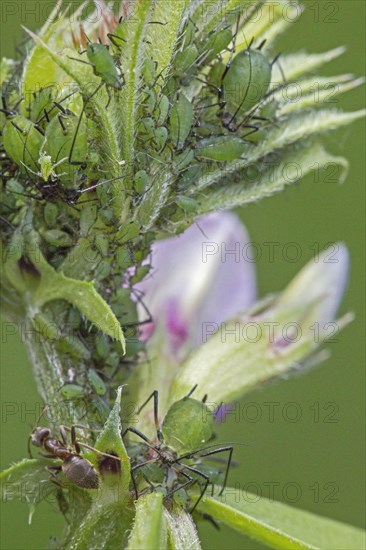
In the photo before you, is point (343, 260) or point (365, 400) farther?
point (365, 400)

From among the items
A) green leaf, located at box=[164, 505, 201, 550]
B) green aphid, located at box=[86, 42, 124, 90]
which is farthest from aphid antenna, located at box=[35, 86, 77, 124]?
green leaf, located at box=[164, 505, 201, 550]

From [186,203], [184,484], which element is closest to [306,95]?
[186,203]

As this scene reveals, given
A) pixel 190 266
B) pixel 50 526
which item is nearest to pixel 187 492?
pixel 190 266

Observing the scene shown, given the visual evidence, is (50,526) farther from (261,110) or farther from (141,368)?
(261,110)

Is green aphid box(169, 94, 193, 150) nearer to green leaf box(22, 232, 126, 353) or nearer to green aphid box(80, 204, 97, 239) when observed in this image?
green aphid box(80, 204, 97, 239)

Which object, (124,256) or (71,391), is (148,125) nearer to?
(124,256)
